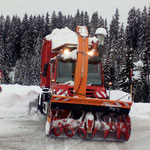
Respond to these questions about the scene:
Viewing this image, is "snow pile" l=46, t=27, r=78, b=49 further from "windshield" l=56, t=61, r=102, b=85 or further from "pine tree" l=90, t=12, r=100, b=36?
"pine tree" l=90, t=12, r=100, b=36

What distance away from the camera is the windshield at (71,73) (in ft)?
27.7

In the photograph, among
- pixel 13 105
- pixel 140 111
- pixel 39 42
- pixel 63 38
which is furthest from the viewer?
pixel 39 42

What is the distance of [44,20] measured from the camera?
9556 cm

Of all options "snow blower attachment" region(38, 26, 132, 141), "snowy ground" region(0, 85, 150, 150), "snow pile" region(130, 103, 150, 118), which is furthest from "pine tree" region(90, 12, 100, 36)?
"snow blower attachment" region(38, 26, 132, 141)

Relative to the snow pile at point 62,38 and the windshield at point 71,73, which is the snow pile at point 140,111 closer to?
the windshield at point 71,73

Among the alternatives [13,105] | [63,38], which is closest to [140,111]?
[63,38]

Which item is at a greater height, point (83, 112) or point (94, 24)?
point (94, 24)

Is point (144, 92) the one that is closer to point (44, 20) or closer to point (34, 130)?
point (34, 130)

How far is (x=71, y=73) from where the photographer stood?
8.51 meters

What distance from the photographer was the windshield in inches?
333

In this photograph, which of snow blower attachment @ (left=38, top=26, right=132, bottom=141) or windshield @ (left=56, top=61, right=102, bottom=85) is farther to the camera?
windshield @ (left=56, top=61, right=102, bottom=85)

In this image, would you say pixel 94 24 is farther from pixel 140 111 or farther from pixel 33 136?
pixel 33 136

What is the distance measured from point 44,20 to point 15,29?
13916mm

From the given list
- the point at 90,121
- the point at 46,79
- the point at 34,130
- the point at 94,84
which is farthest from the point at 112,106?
the point at 46,79
